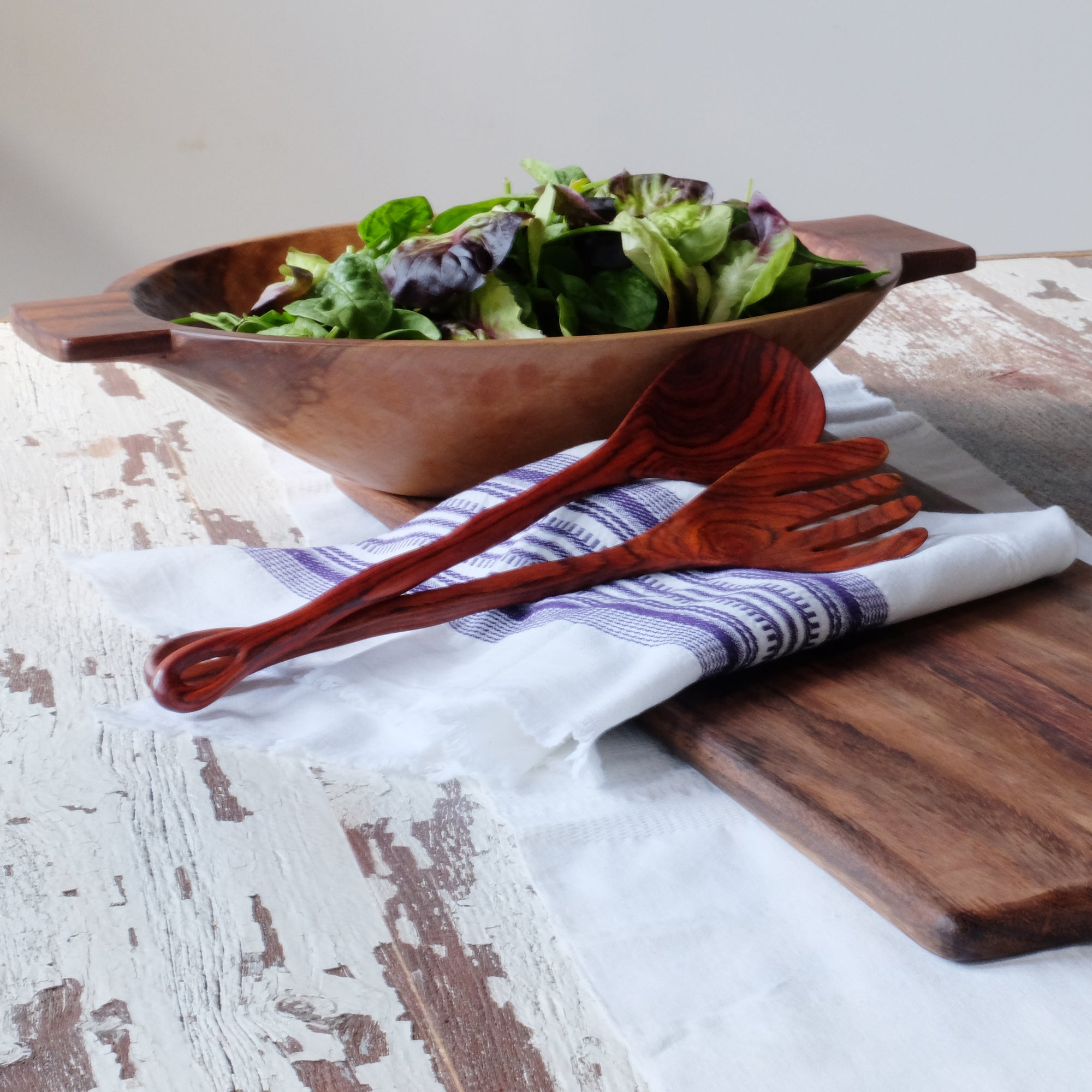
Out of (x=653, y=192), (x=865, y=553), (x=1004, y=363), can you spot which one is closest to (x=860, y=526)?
(x=865, y=553)

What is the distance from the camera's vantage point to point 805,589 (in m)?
0.48

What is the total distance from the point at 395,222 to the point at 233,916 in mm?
472

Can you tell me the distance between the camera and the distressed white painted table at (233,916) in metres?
0.31

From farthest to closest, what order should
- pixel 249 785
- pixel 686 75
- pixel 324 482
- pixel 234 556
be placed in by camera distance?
pixel 686 75
pixel 324 482
pixel 234 556
pixel 249 785

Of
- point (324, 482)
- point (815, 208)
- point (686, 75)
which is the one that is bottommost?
point (815, 208)

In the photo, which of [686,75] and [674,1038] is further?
[686,75]

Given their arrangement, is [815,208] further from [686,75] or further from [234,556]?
[234,556]

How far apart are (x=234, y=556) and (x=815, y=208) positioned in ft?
10.2

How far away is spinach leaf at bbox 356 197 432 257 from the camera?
2.35 ft

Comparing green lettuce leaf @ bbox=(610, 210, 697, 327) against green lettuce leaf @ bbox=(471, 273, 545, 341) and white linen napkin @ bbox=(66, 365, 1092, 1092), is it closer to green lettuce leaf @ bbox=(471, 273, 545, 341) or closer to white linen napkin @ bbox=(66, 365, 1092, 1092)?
green lettuce leaf @ bbox=(471, 273, 545, 341)

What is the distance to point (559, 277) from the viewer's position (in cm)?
64

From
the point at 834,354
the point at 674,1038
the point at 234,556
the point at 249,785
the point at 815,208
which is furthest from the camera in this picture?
the point at 815,208

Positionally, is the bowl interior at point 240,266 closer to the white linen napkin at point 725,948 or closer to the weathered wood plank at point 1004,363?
the weathered wood plank at point 1004,363

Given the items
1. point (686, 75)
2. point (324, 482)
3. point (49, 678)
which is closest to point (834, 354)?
point (324, 482)
